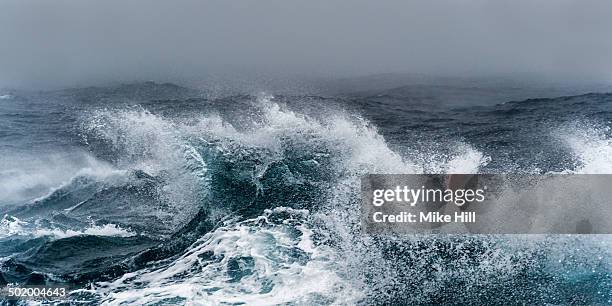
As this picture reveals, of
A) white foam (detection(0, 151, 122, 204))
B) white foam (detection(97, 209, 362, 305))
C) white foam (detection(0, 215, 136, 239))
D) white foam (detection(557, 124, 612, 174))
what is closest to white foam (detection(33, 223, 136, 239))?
white foam (detection(0, 215, 136, 239))

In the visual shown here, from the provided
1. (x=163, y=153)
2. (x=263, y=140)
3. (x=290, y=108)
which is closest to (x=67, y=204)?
(x=163, y=153)

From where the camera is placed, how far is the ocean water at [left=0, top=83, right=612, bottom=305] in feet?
22.9

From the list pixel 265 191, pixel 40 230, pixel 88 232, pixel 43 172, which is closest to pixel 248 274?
pixel 265 191

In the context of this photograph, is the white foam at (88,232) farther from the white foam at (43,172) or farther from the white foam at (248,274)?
the white foam at (248,274)

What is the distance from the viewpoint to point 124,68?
7.60 metres

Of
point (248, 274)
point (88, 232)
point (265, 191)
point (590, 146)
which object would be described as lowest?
point (248, 274)

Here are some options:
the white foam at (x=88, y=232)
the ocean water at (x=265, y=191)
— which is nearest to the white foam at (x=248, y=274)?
the ocean water at (x=265, y=191)

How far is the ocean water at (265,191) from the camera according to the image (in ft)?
22.9

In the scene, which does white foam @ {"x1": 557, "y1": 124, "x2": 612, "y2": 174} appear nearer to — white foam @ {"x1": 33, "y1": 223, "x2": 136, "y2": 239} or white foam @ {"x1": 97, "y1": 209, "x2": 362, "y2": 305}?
white foam @ {"x1": 97, "y1": 209, "x2": 362, "y2": 305}

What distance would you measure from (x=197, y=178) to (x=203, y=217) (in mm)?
567

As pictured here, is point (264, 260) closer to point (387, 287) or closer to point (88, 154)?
point (387, 287)

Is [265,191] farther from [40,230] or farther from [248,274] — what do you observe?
[40,230]

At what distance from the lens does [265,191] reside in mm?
7582

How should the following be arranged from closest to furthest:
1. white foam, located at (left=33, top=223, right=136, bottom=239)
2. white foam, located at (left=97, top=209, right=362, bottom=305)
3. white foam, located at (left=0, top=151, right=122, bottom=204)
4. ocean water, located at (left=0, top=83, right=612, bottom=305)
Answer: white foam, located at (left=97, top=209, right=362, bottom=305) < ocean water, located at (left=0, top=83, right=612, bottom=305) < white foam, located at (left=33, top=223, right=136, bottom=239) < white foam, located at (left=0, top=151, right=122, bottom=204)
